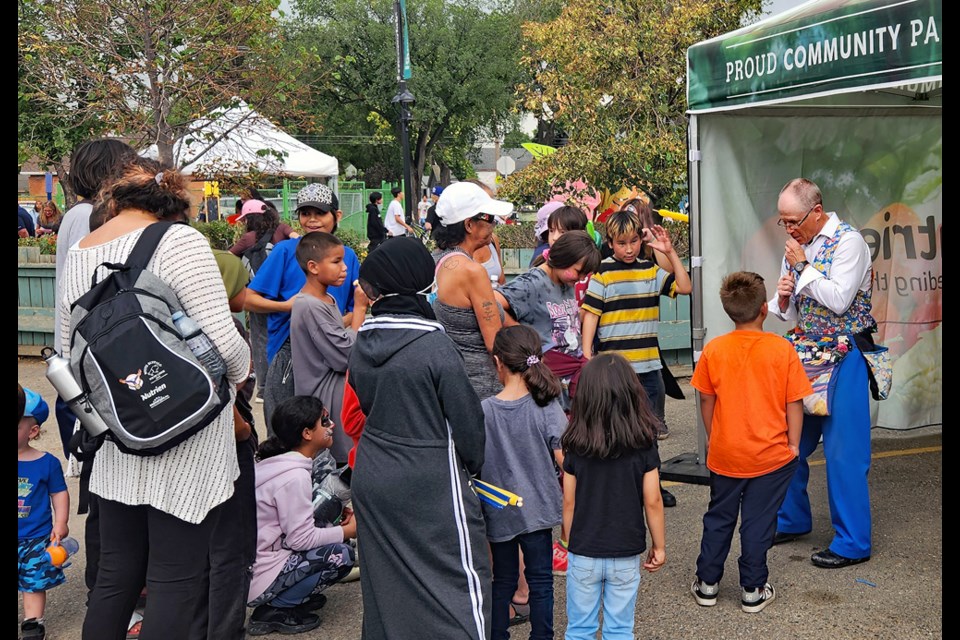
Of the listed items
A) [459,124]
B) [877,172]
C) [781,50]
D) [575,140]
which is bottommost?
[877,172]

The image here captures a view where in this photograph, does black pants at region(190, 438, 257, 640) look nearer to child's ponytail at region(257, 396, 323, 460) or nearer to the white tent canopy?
child's ponytail at region(257, 396, 323, 460)

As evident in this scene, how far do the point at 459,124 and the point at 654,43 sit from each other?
31.0 m

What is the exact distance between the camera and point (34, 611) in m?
4.24

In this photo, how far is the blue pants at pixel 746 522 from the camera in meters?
4.36

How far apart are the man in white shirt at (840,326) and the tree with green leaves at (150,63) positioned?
9.28 metres

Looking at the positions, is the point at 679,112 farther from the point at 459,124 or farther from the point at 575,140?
the point at 459,124

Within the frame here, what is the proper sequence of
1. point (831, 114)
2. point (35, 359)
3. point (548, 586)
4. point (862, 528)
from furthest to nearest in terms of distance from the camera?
point (35, 359) < point (831, 114) < point (862, 528) < point (548, 586)

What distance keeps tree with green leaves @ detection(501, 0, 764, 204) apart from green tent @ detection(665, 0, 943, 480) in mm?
6217

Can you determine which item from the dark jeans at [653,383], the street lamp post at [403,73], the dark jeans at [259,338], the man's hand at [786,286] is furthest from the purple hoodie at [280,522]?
the street lamp post at [403,73]

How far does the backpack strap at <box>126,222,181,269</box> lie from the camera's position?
3.17 m

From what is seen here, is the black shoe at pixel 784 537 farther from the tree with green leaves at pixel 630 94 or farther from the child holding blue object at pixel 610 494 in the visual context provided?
the tree with green leaves at pixel 630 94

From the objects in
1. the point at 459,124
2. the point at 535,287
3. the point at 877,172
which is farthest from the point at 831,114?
the point at 459,124

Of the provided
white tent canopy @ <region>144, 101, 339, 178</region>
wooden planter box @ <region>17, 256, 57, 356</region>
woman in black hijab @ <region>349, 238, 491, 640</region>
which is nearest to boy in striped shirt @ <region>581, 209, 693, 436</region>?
woman in black hijab @ <region>349, 238, 491, 640</region>

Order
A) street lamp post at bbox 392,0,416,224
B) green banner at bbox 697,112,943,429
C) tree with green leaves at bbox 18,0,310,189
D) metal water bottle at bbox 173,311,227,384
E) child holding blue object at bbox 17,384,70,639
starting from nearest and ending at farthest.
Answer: metal water bottle at bbox 173,311,227,384
child holding blue object at bbox 17,384,70,639
green banner at bbox 697,112,943,429
tree with green leaves at bbox 18,0,310,189
street lamp post at bbox 392,0,416,224
